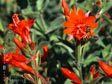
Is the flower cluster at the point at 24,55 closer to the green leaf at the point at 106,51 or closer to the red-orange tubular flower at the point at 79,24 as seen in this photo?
the red-orange tubular flower at the point at 79,24

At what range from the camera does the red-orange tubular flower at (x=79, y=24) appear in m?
1.82

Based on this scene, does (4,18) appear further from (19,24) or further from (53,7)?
(19,24)

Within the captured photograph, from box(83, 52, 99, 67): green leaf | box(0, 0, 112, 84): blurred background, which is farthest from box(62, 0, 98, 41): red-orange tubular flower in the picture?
box(83, 52, 99, 67): green leaf

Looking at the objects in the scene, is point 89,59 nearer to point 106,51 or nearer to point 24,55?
point 106,51

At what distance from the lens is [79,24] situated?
74.5 inches

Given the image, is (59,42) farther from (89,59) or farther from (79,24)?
(79,24)

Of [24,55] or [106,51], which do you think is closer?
[24,55]

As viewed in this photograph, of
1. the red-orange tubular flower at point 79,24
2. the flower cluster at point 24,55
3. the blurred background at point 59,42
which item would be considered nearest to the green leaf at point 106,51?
the blurred background at point 59,42

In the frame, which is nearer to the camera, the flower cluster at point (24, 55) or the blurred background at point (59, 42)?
the flower cluster at point (24, 55)

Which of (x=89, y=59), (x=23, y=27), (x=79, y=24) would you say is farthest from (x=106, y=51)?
(x=23, y=27)

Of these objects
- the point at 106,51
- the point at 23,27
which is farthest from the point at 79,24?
the point at 106,51

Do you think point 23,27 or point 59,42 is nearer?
point 23,27

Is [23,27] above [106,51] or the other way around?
above

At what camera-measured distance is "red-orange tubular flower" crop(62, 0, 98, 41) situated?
5.98ft
